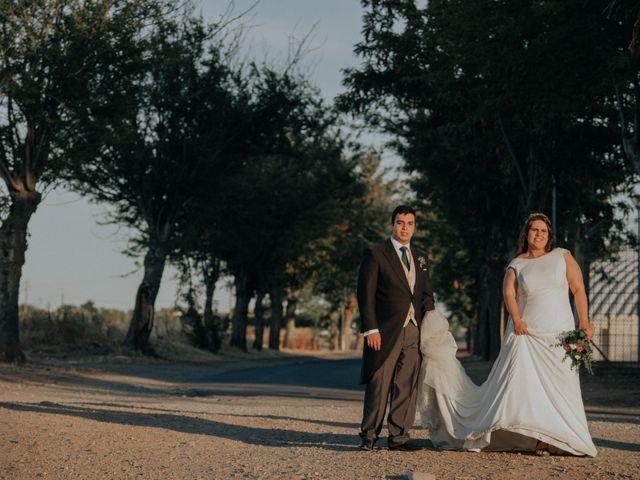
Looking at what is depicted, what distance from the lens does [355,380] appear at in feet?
106

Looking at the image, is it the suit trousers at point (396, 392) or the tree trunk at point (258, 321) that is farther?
the tree trunk at point (258, 321)

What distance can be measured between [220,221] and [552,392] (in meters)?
38.3

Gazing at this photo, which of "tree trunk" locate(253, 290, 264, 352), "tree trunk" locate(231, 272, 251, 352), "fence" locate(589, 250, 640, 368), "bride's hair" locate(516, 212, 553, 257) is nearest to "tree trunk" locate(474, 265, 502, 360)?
"fence" locate(589, 250, 640, 368)

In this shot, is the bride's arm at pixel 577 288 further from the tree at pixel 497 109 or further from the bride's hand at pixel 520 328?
the tree at pixel 497 109

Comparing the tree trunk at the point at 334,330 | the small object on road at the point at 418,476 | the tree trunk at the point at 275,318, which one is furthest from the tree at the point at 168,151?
the tree trunk at the point at 334,330

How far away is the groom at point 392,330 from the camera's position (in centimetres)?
1017

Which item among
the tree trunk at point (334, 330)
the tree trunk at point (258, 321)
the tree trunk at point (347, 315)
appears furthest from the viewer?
the tree trunk at point (334, 330)

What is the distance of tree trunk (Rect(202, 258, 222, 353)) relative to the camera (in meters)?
49.1

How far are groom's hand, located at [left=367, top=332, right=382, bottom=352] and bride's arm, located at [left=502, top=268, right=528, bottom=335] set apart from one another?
1.22 m

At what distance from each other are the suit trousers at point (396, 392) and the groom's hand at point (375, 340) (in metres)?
0.17

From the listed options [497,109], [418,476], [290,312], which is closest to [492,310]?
[497,109]

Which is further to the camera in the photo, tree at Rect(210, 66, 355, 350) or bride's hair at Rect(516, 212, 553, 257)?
tree at Rect(210, 66, 355, 350)

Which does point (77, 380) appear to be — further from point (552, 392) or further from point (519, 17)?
point (552, 392)

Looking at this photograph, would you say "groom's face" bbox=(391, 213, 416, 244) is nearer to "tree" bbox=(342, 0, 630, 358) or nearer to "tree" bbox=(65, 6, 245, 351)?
"tree" bbox=(342, 0, 630, 358)
